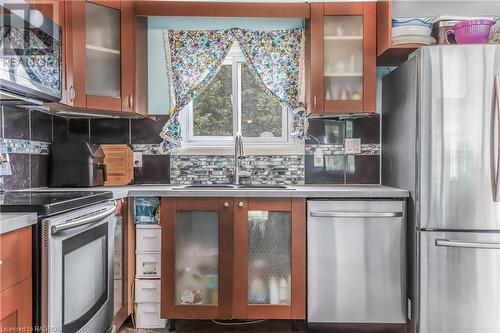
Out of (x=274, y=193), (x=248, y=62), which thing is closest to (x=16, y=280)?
(x=274, y=193)

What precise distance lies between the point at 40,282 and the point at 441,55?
2176mm

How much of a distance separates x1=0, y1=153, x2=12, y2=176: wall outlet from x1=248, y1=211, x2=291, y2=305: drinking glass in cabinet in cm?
140

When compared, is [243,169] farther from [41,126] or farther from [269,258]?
[41,126]

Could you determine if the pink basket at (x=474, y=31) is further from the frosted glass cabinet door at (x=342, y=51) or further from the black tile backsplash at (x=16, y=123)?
the black tile backsplash at (x=16, y=123)

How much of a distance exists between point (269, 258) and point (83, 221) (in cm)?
113

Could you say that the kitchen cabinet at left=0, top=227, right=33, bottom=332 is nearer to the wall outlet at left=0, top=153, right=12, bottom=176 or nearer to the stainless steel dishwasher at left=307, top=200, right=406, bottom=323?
the wall outlet at left=0, top=153, right=12, bottom=176

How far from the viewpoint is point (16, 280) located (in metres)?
1.27

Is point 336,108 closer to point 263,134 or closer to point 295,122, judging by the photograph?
point 295,122

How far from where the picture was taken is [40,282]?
1.38 meters

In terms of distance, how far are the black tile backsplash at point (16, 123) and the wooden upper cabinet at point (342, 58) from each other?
1.81m

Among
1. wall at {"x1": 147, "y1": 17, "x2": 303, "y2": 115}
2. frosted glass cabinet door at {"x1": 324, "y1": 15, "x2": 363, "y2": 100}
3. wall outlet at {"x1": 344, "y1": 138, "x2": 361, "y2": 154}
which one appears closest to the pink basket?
frosted glass cabinet door at {"x1": 324, "y1": 15, "x2": 363, "y2": 100}

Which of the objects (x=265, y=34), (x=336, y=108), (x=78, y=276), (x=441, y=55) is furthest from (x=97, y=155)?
(x=441, y=55)

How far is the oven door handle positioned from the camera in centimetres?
142

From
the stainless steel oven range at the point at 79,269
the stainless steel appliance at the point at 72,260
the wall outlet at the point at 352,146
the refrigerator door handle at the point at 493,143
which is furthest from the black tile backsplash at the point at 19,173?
the refrigerator door handle at the point at 493,143
